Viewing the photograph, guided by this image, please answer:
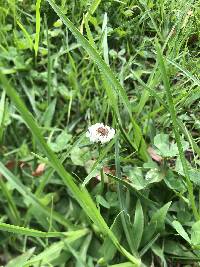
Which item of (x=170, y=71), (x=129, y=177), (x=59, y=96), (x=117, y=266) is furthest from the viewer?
(x=59, y=96)

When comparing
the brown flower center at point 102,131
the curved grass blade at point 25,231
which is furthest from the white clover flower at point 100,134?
the curved grass blade at point 25,231

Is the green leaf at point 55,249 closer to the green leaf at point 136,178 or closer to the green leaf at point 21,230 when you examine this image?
the green leaf at point 21,230

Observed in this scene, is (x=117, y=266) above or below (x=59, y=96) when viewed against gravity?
below

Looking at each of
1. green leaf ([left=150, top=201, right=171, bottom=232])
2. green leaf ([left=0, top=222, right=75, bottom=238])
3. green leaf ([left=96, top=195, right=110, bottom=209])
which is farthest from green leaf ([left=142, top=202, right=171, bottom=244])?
green leaf ([left=0, top=222, right=75, bottom=238])

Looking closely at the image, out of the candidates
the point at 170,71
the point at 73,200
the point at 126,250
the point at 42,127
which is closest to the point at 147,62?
the point at 170,71

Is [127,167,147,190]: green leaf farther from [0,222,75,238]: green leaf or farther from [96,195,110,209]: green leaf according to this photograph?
[0,222,75,238]: green leaf

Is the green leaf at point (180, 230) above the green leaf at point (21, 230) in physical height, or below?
below

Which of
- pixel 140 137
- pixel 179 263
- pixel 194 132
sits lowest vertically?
pixel 179 263

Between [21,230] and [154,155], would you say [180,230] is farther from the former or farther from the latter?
[21,230]

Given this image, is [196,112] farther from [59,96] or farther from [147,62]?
[59,96]
